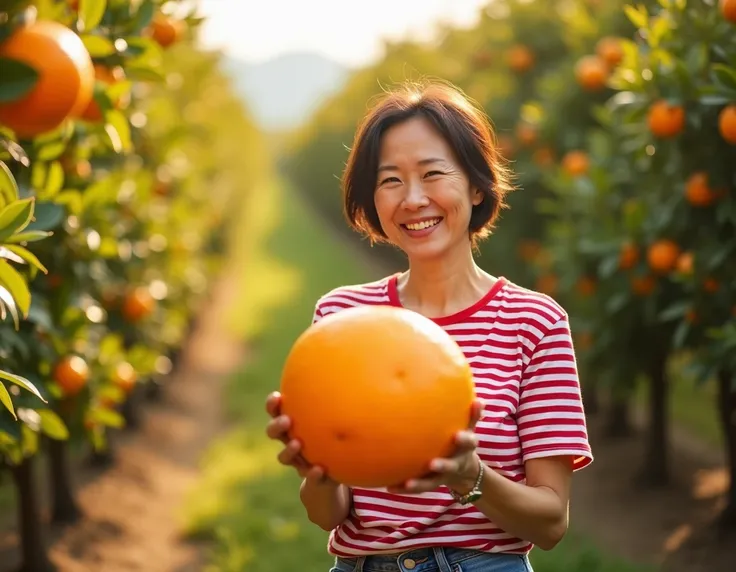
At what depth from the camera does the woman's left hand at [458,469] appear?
163 cm

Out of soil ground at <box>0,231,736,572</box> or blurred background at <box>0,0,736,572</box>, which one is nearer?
blurred background at <box>0,0,736,572</box>

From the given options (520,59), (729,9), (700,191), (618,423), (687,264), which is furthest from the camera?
(520,59)

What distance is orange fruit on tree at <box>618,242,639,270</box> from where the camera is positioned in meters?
5.02

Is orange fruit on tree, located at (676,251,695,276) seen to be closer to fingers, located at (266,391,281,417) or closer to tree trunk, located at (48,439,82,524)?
fingers, located at (266,391,281,417)

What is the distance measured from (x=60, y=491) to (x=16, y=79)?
15.1 ft

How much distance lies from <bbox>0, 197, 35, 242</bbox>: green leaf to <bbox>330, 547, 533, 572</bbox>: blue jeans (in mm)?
1099

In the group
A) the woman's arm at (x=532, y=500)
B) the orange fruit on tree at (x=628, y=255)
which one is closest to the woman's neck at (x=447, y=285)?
the woman's arm at (x=532, y=500)

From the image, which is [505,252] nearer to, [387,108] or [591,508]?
[591,508]

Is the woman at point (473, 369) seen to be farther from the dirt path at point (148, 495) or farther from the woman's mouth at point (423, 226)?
the dirt path at point (148, 495)

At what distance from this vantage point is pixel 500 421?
1968 mm

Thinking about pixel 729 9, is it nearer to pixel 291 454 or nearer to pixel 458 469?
pixel 458 469

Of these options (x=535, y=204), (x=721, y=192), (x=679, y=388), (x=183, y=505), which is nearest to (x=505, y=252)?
(x=535, y=204)

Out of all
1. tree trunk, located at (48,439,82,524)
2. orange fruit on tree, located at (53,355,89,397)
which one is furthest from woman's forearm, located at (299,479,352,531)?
tree trunk, located at (48,439,82,524)

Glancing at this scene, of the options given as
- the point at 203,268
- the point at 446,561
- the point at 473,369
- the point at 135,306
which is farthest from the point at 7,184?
the point at 203,268
